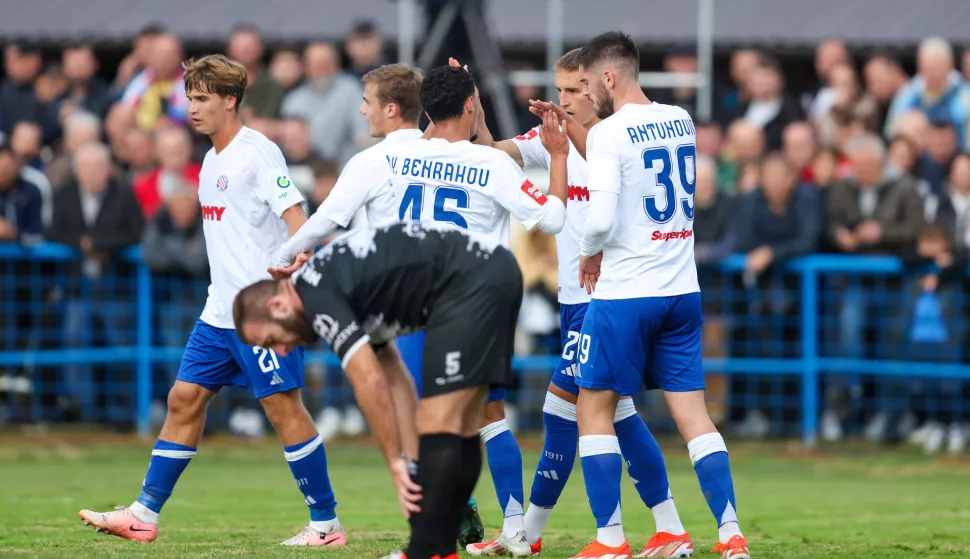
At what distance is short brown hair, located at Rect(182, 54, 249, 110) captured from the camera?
27.9 feet

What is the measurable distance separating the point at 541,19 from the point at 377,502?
9846 mm

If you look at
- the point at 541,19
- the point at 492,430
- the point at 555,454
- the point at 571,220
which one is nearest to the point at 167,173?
the point at 541,19

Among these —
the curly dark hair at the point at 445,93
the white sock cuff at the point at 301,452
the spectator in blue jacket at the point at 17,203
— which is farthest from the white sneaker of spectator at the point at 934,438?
the spectator in blue jacket at the point at 17,203

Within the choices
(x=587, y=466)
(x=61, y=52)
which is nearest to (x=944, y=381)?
(x=587, y=466)

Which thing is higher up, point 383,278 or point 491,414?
point 383,278

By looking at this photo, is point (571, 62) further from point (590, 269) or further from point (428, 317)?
point (428, 317)

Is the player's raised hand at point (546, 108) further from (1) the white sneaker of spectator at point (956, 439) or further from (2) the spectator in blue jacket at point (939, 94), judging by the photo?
(2) the spectator in blue jacket at point (939, 94)

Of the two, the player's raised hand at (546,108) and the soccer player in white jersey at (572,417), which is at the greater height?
the player's raised hand at (546,108)

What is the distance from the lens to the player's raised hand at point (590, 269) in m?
7.80

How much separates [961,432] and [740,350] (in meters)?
2.11

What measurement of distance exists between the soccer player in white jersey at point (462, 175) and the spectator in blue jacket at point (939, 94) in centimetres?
802

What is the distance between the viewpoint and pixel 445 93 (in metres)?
7.55

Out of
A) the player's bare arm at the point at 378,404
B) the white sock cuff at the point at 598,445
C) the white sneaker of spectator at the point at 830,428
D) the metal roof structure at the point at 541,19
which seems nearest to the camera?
the player's bare arm at the point at 378,404

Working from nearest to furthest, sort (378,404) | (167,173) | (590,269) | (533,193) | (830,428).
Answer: (378,404), (533,193), (590,269), (830,428), (167,173)
